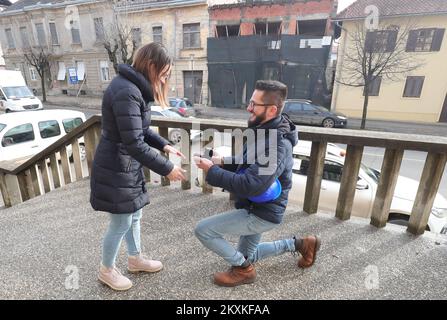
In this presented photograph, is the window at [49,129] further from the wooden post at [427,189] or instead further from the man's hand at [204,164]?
the wooden post at [427,189]

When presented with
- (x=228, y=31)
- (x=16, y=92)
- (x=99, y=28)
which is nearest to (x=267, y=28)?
(x=228, y=31)

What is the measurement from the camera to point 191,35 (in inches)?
832

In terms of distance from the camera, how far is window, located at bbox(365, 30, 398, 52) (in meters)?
14.3

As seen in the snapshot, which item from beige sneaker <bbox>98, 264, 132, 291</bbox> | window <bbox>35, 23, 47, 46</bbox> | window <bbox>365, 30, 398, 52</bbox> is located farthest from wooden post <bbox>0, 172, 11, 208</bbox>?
window <bbox>35, 23, 47, 46</bbox>

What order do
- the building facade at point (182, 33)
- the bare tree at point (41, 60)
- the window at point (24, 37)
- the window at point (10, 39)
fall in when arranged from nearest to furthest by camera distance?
the building facade at point (182, 33)
the bare tree at point (41, 60)
the window at point (24, 37)
the window at point (10, 39)

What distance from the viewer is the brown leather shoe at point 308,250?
216 centimetres

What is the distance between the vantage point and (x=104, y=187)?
5.76 feet

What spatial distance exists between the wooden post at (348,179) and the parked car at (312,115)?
11367 mm

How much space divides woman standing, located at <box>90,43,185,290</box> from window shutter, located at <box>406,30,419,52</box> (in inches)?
740

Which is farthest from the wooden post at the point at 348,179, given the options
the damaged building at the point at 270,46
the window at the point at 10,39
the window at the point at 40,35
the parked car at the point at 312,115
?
the window at the point at 10,39

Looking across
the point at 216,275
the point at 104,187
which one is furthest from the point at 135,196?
the point at 216,275

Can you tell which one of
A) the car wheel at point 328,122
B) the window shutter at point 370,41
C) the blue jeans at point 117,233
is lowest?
the car wheel at point 328,122
